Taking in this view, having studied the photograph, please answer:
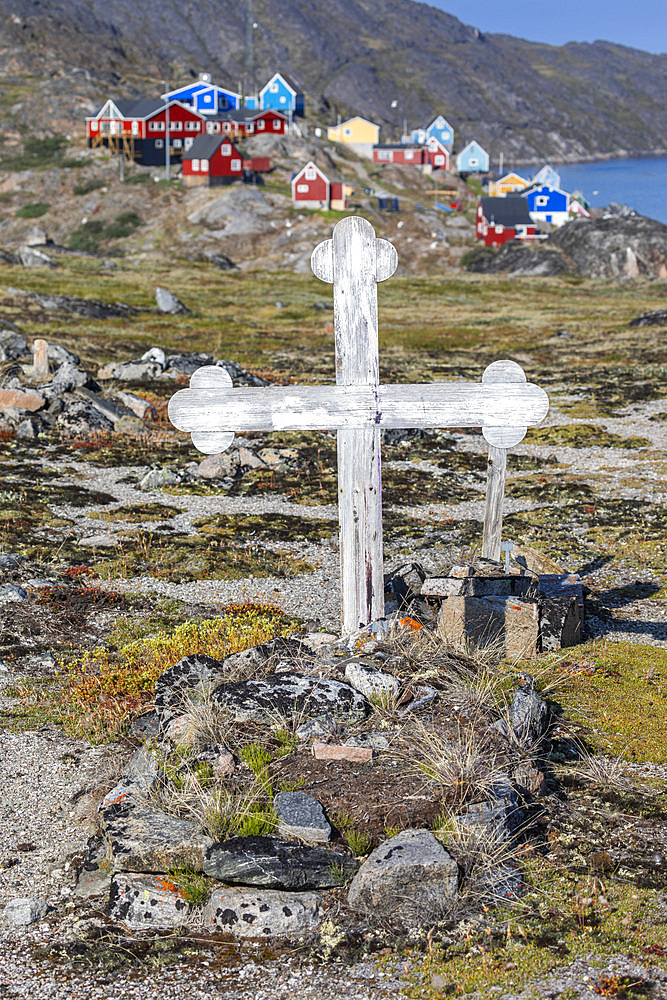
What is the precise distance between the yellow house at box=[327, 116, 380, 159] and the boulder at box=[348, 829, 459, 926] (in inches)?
6874

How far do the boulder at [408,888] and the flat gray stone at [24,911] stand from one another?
7.75 feet

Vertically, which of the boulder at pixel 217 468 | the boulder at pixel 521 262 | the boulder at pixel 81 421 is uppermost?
the boulder at pixel 521 262

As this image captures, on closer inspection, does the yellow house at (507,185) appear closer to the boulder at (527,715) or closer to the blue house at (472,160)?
the blue house at (472,160)

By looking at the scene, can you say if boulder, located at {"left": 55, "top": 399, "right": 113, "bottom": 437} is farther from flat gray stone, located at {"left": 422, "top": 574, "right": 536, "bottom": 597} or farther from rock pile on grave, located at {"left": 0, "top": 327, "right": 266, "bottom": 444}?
flat gray stone, located at {"left": 422, "top": 574, "right": 536, "bottom": 597}

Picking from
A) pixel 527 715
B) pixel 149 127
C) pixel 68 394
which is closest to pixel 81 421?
pixel 68 394

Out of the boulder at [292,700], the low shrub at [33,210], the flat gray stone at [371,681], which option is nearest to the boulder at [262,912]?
the boulder at [292,700]

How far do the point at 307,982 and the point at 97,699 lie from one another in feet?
17.0

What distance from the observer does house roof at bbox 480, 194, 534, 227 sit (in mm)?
111062

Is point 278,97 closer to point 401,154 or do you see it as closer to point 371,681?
point 401,154

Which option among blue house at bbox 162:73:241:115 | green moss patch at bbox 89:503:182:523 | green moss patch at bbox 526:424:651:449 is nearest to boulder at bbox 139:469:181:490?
green moss patch at bbox 89:503:182:523

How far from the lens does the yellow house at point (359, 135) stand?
168m

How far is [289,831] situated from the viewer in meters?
6.88

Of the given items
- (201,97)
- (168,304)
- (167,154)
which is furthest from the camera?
(201,97)

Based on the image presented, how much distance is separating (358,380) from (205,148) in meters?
111
